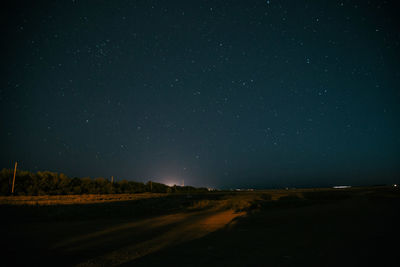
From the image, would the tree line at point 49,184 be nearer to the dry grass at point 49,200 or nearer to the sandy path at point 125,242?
the dry grass at point 49,200

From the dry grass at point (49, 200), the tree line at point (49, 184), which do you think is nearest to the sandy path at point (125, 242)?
the dry grass at point (49, 200)

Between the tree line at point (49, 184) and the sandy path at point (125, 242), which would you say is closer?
the sandy path at point (125, 242)

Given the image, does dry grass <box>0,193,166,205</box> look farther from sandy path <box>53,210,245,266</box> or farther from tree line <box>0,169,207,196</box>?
sandy path <box>53,210,245,266</box>

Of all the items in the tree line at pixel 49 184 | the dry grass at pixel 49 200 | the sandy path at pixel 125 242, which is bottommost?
the sandy path at pixel 125 242

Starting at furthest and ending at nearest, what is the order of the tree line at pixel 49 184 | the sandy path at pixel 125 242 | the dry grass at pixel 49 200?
the tree line at pixel 49 184
the dry grass at pixel 49 200
the sandy path at pixel 125 242

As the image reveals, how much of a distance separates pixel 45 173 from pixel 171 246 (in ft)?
146

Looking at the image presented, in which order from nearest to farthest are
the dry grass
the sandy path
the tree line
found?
the sandy path
the dry grass
the tree line

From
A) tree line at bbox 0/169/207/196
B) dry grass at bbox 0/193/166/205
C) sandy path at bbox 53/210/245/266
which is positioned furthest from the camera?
tree line at bbox 0/169/207/196

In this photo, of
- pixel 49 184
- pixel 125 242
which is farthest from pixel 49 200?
pixel 125 242

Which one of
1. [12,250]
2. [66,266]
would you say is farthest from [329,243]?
[12,250]

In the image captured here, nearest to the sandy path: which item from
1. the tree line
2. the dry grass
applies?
the dry grass

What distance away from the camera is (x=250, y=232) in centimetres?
764

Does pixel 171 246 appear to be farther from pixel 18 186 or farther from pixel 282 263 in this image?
pixel 18 186

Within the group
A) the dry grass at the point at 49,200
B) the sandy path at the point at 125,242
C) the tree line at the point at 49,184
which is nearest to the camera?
the sandy path at the point at 125,242
